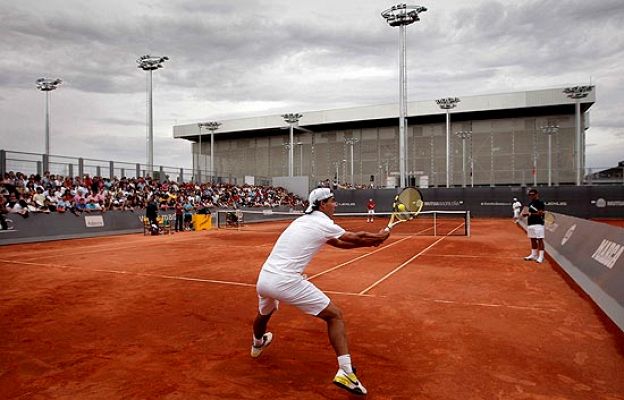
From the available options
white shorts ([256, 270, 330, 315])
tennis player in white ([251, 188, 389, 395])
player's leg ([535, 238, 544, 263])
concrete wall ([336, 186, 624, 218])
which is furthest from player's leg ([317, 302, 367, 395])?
concrete wall ([336, 186, 624, 218])

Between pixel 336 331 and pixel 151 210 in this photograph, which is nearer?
pixel 336 331

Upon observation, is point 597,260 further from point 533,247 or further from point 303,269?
point 303,269

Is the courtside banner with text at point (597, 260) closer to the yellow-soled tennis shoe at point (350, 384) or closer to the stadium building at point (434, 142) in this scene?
the yellow-soled tennis shoe at point (350, 384)

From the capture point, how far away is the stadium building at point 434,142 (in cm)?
5909

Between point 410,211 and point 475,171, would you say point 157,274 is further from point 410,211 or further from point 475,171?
point 475,171

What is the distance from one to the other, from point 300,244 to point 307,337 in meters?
2.28

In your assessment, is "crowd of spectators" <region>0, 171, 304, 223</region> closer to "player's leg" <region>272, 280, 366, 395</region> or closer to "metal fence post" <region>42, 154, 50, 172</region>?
"metal fence post" <region>42, 154, 50, 172</region>

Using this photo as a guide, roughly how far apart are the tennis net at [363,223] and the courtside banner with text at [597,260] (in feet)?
32.3

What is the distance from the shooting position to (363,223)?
34.4 metres

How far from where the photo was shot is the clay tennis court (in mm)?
4602

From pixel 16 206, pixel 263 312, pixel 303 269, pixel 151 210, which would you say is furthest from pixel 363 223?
pixel 303 269

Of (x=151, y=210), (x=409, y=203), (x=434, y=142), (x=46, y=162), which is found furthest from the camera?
(x=434, y=142)

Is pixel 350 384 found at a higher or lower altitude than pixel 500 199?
lower

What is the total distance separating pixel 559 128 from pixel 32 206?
206ft
